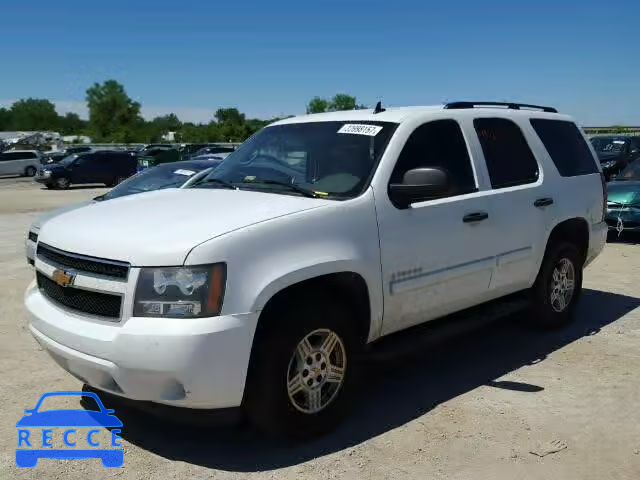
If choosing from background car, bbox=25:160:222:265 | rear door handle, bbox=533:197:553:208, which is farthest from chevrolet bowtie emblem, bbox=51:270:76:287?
background car, bbox=25:160:222:265

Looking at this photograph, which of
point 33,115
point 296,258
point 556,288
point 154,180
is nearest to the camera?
point 296,258

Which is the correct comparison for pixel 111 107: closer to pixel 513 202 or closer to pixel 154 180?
pixel 154 180

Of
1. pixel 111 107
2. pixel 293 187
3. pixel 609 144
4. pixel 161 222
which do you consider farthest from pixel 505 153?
pixel 111 107

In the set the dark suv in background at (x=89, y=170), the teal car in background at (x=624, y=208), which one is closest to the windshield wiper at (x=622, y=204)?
the teal car in background at (x=624, y=208)

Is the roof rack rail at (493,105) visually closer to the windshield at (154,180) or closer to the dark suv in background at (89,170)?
the windshield at (154,180)

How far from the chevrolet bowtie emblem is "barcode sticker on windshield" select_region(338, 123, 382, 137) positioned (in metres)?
2.04

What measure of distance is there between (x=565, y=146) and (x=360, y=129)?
2.48 meters

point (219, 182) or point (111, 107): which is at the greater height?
point (111, 107)

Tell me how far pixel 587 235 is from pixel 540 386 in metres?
2.00

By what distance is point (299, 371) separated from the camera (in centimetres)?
364

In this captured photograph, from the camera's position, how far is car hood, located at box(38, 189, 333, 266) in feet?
10.8

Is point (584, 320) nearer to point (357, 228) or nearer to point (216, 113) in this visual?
point (357, 228)

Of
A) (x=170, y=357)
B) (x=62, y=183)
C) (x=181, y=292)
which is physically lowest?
(x=62, y=183)

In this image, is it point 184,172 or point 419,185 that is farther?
point 184,172
